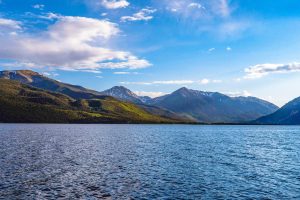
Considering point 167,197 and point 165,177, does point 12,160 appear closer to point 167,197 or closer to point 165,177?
point 165,177

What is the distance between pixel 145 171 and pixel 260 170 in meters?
25.3

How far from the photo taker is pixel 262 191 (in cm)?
5162

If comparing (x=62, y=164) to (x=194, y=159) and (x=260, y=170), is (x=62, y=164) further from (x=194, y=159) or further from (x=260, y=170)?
(x=260, y=170)

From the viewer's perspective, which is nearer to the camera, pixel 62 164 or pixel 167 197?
pixel 167 197

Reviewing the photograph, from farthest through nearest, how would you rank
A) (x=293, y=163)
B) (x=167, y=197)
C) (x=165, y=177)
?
(x=293, y=163), (x=165, y=177), (x=167, y=197)

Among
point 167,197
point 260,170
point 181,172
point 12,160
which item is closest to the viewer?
point 167,197

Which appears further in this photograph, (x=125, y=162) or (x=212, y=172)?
(x=125, y=162)

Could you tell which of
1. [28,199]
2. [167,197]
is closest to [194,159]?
[167,197]

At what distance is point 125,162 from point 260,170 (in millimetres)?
31091

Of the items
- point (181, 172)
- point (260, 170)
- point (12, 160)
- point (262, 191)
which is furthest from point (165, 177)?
point (12, 160)

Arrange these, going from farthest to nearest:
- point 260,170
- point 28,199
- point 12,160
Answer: point 12,160, point 260,170, point 28,199

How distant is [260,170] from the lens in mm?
72188

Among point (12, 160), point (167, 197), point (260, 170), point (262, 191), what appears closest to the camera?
point (167, 197)

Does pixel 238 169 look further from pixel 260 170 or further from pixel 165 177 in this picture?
pixel 165 177
